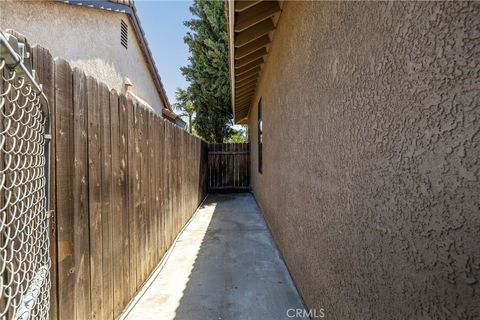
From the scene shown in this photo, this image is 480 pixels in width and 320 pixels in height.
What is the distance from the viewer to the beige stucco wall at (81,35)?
11.4 ft

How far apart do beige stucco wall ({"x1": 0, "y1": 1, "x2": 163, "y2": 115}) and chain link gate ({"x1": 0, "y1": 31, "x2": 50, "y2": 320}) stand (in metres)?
3.12

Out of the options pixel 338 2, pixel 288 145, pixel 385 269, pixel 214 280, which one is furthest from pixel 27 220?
pixel 288 145

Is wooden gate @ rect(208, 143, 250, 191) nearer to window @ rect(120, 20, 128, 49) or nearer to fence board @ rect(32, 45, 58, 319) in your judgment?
window @ rect(120, 20, 128, 49)

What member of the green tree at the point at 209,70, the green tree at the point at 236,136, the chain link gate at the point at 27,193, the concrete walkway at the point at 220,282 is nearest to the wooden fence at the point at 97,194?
the chain link gate at the point at 27,193

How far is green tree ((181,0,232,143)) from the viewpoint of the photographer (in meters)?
12.2

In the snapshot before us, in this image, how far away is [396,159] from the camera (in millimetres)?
990

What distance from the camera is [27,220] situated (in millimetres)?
1118

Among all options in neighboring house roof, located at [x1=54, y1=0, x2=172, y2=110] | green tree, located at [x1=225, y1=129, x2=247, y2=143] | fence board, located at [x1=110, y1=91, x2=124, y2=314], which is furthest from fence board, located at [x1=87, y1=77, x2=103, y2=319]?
green tree, located at [x1=225, y1=129, x2=247, y2=143]

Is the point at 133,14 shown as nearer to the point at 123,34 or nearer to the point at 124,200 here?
the point at 123,34

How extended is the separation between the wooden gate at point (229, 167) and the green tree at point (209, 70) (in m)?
3.53

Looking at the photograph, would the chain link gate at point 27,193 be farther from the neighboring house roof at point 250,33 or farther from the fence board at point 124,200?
the neighboring house roof at point 250,33

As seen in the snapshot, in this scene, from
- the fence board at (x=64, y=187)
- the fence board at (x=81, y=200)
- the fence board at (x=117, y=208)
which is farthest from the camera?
the fence board at (x=117, y=208)

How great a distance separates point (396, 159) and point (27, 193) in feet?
5.52

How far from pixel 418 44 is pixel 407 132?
0.31 m
